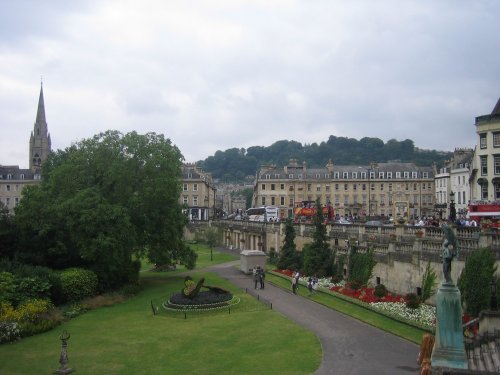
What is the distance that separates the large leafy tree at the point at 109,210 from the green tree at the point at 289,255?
8777 millimetres

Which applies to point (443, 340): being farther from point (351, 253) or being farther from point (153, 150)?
point (153, 150)

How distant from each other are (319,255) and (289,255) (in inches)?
251

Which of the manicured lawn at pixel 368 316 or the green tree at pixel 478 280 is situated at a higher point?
the green tree at pixel 478 280

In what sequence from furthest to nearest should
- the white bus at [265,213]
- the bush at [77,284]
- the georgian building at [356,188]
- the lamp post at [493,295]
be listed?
the georgian building at [356,188] → the white bus at [265,213] → the bush at [77,284] → the lamp post at [493,295]

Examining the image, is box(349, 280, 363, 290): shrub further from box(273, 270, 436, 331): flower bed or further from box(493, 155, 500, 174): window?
box(493, 155, 500, 174): window

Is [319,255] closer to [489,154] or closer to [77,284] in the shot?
[77,284]

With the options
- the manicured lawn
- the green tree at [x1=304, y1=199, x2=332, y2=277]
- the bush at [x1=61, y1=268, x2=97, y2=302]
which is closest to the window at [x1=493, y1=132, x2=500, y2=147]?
the green tree at [x1=304, y1=199, x2=332, y2=277]

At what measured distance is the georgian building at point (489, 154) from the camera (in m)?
48.2

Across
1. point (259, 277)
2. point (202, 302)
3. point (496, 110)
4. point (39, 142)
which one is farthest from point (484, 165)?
point (39, 142)

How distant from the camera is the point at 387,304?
30828 mm

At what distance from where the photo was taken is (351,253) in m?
39.9

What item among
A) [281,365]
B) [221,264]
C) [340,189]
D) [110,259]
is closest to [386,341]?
[281,365]

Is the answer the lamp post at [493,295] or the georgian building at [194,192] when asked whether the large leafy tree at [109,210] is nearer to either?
the lamp post at [493,295]

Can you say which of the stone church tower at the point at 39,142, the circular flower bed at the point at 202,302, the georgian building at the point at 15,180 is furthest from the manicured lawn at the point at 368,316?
the stone church tower at the point at 39,142
